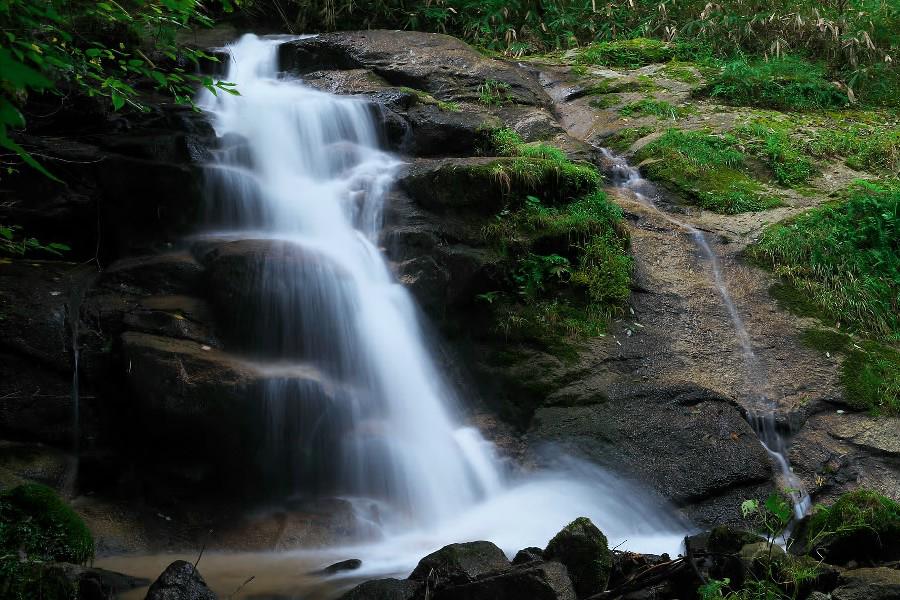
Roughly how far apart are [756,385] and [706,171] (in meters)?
3.88

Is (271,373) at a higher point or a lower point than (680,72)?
lower

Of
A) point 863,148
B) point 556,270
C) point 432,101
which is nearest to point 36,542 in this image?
point 556,270

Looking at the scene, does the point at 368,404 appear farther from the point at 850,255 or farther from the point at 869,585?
the point at 850,255

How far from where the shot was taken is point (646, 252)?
8.02m

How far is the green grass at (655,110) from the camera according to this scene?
1115 centimetres

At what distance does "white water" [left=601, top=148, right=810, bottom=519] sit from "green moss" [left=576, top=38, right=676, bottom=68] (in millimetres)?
4954

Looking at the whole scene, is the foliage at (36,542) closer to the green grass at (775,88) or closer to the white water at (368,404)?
the white water at (368,404)

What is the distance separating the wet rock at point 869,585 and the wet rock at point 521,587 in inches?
50.6

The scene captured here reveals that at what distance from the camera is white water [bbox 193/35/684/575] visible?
5.49m

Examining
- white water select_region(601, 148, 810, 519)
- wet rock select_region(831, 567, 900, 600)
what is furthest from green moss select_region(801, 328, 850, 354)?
wet rock select_region(831, 567, 900, 600)

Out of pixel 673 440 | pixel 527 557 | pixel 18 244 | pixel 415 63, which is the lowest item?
pixel 673 440

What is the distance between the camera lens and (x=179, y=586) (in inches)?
137

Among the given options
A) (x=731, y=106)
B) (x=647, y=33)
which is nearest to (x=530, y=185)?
(x=731, y=106)

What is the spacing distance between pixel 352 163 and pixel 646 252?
3.60 meters
